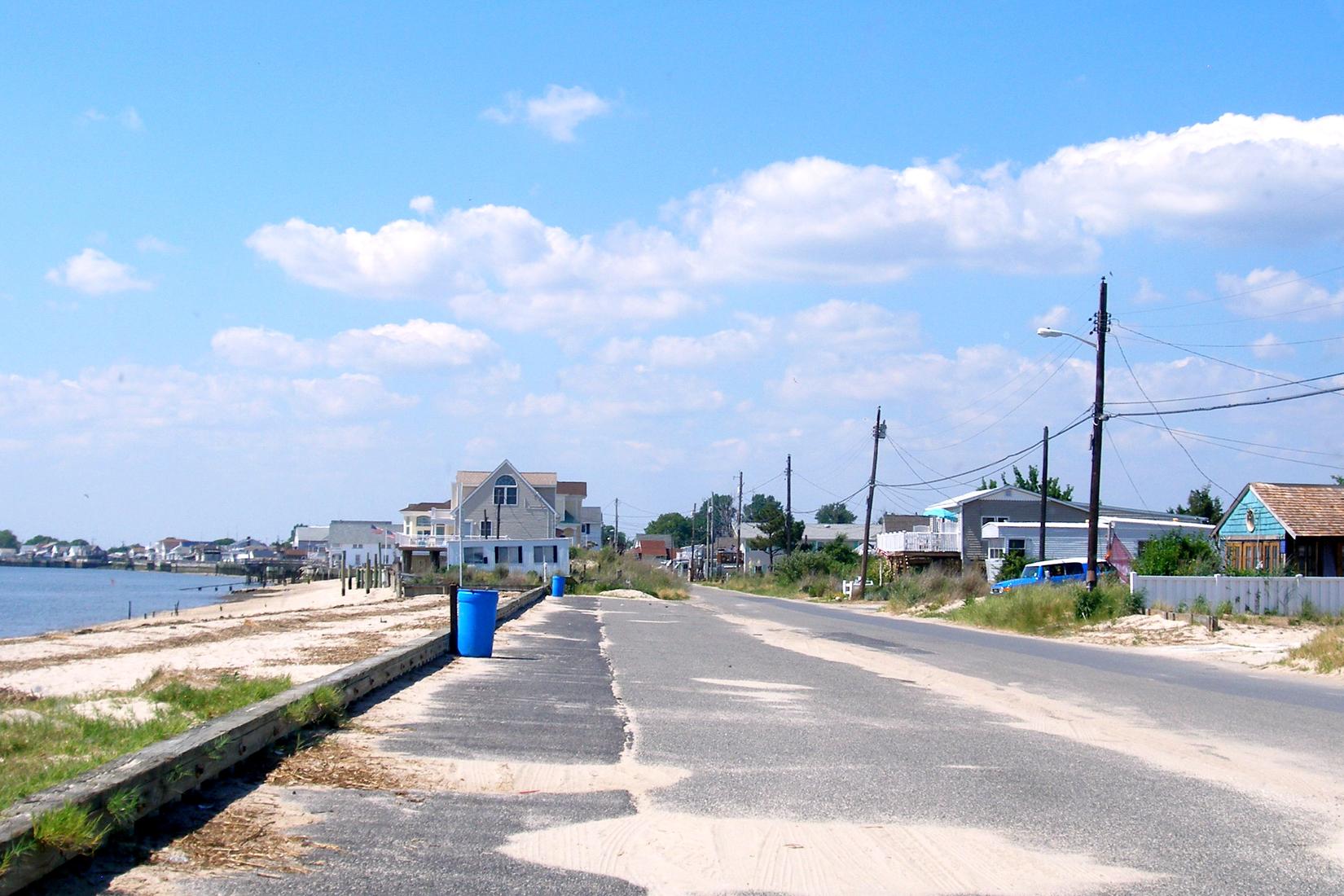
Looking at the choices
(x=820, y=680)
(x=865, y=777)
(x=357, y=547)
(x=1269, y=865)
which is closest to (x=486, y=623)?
(x=820, y=680)

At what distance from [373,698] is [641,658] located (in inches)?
287

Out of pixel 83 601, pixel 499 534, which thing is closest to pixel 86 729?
pixel 499 534

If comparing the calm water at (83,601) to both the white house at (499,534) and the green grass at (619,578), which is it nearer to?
the white house at (499,534)

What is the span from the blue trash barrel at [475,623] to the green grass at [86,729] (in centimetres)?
516

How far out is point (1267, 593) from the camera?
30141 millimetres

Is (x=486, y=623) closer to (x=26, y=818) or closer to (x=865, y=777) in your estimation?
(x=865, y=777)

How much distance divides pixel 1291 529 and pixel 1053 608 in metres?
11.4

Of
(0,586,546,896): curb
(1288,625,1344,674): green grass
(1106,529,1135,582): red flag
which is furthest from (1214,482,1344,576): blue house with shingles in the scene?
(0,586,546,896): curb

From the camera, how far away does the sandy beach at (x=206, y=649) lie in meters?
14.8

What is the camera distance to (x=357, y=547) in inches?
5423

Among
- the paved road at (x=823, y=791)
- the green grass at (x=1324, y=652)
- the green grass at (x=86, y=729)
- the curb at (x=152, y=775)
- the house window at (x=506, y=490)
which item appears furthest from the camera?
the house window at (x=506, y=490)

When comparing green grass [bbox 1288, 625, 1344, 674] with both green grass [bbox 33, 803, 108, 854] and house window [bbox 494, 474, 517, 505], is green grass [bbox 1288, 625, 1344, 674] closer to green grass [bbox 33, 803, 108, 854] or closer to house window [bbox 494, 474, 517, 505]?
green grass [bbox 33, 803, 108, 854]

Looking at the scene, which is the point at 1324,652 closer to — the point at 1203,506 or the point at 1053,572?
the point at 1053,572

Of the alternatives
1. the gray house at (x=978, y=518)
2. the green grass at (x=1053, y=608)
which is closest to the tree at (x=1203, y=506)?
the gray house at (x=978, y=518)
